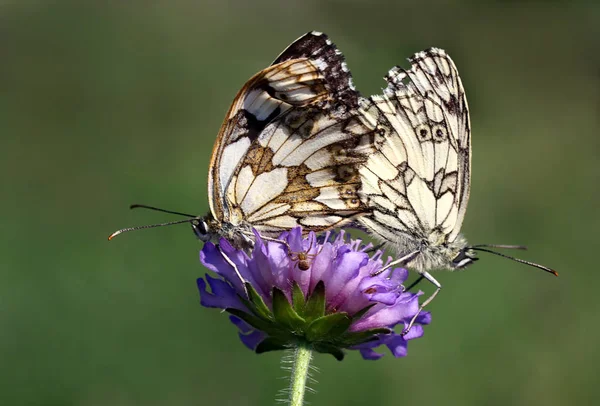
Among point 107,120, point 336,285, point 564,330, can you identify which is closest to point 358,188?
point 336,285

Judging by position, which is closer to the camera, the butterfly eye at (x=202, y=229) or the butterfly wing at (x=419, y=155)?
the butterfly eye at (x=202, y=229)

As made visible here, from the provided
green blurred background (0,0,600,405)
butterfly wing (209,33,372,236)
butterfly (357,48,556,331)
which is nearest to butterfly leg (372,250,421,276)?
butterfly (357,48,556,331)

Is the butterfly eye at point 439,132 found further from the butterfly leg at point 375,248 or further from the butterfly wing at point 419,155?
the butterfly leg at point 375,248

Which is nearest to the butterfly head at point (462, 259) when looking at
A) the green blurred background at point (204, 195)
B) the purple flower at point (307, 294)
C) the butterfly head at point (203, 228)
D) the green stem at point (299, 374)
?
the purple flower at point (307, 294)

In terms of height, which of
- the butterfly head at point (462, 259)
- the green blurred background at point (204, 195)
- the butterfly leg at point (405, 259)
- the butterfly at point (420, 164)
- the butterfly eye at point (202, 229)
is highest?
the green blurred background at point (204, 195)

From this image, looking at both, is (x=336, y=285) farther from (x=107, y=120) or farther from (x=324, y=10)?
(x=324, y=10)

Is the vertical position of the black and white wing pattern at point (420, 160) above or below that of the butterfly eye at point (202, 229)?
above

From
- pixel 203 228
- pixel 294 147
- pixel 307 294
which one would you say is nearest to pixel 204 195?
pixel 294 147
